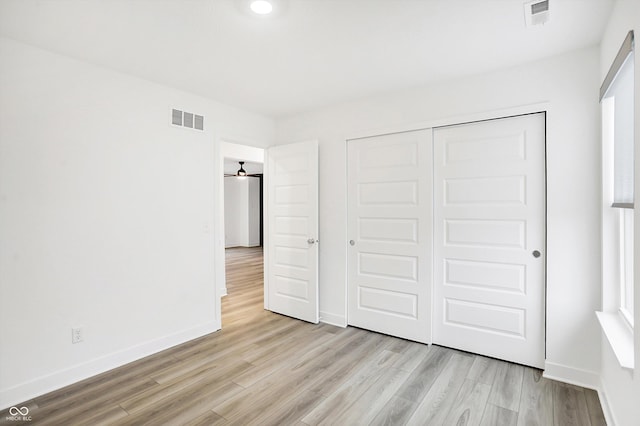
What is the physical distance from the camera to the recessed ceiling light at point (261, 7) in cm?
186

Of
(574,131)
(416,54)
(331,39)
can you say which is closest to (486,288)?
(574,131)

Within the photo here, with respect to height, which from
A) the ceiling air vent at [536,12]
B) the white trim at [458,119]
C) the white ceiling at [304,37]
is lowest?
the white trim at [458,119]

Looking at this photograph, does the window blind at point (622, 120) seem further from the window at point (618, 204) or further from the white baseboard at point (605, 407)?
the white baseboard at point (605, 407)

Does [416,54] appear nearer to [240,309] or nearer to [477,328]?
[477,328]

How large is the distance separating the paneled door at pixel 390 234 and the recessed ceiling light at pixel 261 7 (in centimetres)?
185

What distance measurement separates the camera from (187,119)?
3.34m

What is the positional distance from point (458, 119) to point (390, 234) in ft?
4.26

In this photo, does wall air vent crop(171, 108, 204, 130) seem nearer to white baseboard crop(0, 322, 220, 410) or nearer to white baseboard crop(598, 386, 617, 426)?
white baseboard crop(0, 322, 220, 410)

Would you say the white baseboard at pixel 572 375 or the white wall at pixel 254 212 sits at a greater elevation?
the white wall at pixel 254 212

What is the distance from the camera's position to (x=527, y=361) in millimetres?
2717

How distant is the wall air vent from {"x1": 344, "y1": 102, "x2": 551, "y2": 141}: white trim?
63.4 inches

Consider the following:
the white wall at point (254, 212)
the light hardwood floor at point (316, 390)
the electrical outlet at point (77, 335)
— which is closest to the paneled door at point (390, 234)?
the light hardwood floor at point (316, 390)

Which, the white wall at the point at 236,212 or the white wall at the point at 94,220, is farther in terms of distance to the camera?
the white wall at the point at 236,212

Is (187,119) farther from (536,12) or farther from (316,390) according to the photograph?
(536,12)
